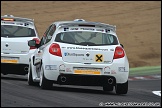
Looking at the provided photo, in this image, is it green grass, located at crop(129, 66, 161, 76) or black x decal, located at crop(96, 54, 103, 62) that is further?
green grass, located at crop(129, 66, 161, 76)

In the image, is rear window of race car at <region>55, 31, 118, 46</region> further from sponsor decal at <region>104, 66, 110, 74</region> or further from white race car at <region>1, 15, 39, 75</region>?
white race car at <region>1, 15, 39, 75</region>

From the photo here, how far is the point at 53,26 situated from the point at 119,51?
67.5 inches

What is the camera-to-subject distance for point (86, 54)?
13.9 metres

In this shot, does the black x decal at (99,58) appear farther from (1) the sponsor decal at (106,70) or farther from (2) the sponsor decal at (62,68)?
(2) the sponsor decal at (62,68)

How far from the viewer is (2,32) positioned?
1877cm

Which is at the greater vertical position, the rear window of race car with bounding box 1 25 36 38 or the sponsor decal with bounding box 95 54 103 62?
the rear window of race car with bounding box 1 25 36 38

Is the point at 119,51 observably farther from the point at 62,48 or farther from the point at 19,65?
the point at 19,65

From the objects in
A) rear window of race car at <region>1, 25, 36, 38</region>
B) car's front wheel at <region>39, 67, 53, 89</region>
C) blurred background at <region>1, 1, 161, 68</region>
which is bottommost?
car's front wheel at <region>39, 67, 53, 89</region>

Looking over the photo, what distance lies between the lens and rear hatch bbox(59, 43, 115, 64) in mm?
13891

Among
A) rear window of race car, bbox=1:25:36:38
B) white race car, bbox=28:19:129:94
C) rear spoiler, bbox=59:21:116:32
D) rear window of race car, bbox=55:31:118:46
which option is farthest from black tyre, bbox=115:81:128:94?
rear window of race car, bbox=1:25:36:38

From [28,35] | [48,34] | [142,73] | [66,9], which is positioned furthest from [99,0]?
[48,34]

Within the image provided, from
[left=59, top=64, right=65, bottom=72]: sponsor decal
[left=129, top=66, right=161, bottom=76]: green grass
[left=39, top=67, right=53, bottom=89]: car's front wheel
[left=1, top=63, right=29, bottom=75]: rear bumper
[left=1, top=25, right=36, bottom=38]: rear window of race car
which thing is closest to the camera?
[left=59, top=64, right=65, bottom=72]: sponsor decal

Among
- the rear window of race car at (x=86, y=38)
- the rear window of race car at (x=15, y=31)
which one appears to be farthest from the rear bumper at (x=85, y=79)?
the rear window of race car at (x=15, y=31)

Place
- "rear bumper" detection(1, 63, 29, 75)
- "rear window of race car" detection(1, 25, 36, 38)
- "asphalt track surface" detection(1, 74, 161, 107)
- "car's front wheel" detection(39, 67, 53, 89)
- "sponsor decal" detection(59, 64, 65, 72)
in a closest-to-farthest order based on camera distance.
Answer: "asphalt track surface" detection(1, 74, 161, 107)
"sponsor decal" detection(59, 64, 65, 72)
"car's front wheel" detection(39, 67, 53, 89)
"rear bumper" detection(1, 63, 29, 75)
"rear window of race car" detection(1, 25, 36, 38)
